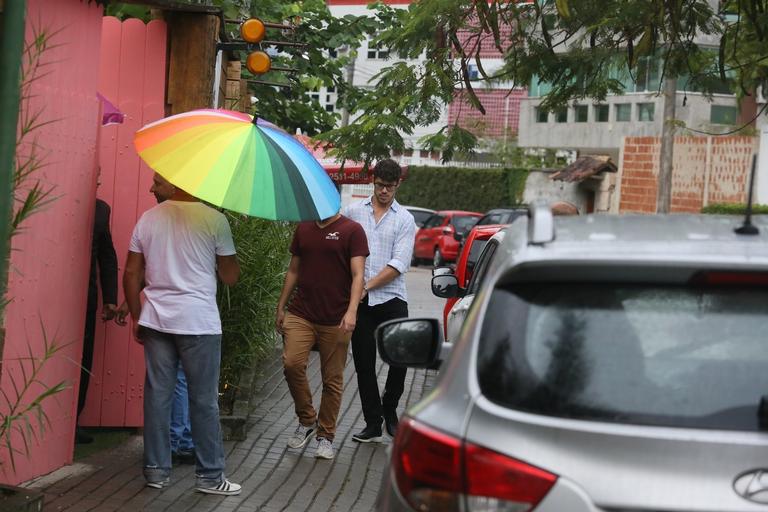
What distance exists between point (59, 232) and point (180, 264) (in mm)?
721

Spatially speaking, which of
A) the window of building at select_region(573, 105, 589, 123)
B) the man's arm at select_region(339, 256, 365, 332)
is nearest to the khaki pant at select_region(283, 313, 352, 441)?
the man's arm at select_region(339, 256, 365, 332)

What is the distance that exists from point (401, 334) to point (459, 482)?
1361mm

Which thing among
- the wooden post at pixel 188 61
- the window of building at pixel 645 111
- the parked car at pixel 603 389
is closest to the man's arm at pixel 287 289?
the wooden post at pixel 188 61

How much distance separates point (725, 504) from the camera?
3.16 metres

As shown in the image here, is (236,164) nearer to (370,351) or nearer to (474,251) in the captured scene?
(370,351)

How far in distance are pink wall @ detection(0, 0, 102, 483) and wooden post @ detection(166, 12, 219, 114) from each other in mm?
1297

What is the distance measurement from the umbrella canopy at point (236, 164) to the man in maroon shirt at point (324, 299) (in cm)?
85

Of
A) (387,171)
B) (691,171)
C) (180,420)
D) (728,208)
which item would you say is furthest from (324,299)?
(691,171)

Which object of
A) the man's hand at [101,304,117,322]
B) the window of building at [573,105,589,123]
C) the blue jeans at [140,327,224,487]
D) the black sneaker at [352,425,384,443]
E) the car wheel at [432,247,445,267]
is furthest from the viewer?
the window of building at [573,105,589,123]

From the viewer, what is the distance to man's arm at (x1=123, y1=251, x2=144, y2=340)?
7.48 metres

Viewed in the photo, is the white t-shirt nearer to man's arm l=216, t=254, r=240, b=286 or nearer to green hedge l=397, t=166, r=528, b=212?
man's arm l=216, t=254, r=240, b=286

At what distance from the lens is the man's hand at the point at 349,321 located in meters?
8.68

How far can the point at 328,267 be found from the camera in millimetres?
8750

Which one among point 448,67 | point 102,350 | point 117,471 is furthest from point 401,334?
point 448,67
